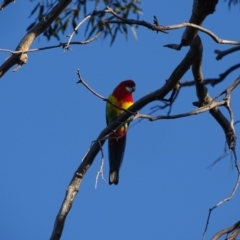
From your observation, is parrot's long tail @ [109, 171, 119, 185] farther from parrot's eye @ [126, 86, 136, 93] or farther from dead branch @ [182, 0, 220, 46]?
dead branch @ [182, 0, 220, 46]

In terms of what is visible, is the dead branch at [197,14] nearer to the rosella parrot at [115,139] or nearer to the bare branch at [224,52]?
the bare branch at [224,52]

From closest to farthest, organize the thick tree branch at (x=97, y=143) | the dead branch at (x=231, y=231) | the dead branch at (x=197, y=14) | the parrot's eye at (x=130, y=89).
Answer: the dead branch at (x=231, y=231) → the dead branch at (x=197, y=14) → the thick tree branch at (x=97, y=143) → the parrot's eye at (x=130, y=89)

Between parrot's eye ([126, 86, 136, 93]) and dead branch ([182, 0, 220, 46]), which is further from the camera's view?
parrot's eye ([126, 86, 136, 93])

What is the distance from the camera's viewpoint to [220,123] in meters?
3.02

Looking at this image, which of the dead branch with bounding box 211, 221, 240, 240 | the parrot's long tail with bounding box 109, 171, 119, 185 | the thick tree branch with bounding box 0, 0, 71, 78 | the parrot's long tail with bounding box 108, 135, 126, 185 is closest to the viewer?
the dead branch with bounding box 211, 221, 240, 240

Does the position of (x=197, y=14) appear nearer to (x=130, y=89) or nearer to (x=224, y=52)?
(x=224, y=52)

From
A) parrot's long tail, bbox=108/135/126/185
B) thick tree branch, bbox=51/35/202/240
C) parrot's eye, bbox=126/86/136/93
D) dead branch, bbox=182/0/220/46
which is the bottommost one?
thick tree branch, bbox=51/35/202/240

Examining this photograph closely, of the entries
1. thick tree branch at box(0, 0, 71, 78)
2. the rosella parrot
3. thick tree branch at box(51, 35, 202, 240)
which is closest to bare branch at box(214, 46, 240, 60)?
thick tree branch at box(51, 35, 202, 240)

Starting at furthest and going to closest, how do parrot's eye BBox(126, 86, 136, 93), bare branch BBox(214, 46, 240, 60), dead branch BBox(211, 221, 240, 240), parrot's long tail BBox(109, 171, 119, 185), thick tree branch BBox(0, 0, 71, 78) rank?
parrot's eye BBox(126, 86, 136, 93)
parrot's long tail BBox(109, 171, 119, 185)
thick tree branch BBox(0, 0, 71, 78)
dead branch BBox(211, 221, 240, 240)
bare branch BBox(214, 46, 240, 60)

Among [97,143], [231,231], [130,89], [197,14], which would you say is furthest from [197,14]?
[130,89]

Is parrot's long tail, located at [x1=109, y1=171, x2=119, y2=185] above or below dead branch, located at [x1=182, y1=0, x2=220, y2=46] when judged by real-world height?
above

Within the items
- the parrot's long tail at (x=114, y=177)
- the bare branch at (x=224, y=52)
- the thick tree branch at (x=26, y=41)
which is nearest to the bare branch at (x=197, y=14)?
the bare branch at (x=224, y=52)

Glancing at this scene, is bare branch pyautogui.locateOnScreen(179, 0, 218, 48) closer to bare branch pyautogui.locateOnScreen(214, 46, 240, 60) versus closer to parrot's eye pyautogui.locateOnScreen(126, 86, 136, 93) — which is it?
bare branch pyautogui.locateOnScreen(214, 46, 240, 60)

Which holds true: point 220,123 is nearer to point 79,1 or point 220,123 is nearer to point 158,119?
point 158,119
